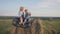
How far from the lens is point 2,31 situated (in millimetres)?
3482

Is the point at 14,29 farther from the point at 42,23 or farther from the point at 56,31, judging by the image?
the point at 56,31

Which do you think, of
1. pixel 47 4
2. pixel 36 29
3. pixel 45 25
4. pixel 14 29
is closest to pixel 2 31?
pixel 14 29

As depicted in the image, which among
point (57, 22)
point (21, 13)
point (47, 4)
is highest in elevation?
point (47, 4)

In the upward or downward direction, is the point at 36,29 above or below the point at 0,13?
below

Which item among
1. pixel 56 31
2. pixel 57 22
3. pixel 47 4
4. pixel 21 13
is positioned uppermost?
pixel 47 4

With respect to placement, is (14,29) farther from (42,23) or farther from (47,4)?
(47,4)

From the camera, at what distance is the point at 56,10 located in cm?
353

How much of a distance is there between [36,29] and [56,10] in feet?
2.27

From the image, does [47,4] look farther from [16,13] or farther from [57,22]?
[16,13]

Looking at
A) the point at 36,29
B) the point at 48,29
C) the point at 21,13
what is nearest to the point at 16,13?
the point at 21,13

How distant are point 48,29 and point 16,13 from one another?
88cm

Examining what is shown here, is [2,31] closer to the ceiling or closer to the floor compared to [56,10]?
closer to the floor

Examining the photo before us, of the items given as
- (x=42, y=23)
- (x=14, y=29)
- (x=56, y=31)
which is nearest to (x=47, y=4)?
(x=42, y=23)

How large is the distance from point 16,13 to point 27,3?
0.37m
